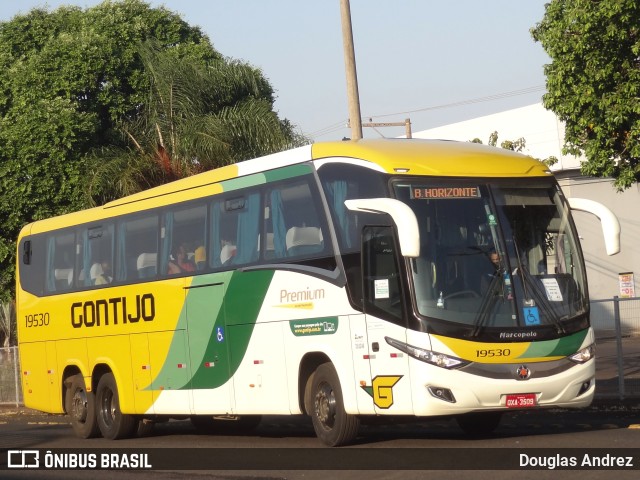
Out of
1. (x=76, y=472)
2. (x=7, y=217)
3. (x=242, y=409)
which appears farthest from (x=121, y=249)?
(x=7, y=217)

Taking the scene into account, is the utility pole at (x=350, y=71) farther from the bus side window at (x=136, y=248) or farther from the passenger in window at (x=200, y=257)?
the passenger in window at (x=200, y=257)

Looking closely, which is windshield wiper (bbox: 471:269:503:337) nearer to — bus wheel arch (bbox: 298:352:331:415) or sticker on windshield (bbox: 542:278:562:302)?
sticker on windshield (bbox: 542:278:562:302)

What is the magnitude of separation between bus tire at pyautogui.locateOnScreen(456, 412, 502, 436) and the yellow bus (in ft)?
0.07

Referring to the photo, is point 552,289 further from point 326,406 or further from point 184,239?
point 184,239

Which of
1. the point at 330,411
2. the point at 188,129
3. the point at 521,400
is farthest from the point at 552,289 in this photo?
the point at 188,129

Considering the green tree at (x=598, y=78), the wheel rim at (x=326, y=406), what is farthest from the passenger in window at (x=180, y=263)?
the green tree at (x=598, y=78)

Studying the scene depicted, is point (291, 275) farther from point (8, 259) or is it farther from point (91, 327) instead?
point (8, 259)

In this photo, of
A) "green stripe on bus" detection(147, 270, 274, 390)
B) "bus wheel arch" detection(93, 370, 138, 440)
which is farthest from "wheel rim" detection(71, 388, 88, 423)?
"green stripe on bus" detection(147, 270, 274, 390)

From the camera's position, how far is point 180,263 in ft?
57.6

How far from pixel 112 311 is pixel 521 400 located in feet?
27.4

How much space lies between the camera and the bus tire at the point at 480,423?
14.9 metres

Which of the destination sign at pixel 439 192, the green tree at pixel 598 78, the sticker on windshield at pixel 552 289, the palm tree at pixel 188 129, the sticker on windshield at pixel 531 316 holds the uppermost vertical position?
the palm tree at pixel 188 129

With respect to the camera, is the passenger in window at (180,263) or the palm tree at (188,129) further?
the palm tree at (188,129)

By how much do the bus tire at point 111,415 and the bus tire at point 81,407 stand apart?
169 mm
